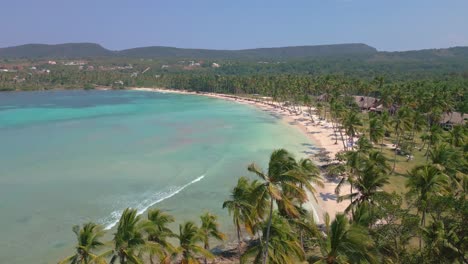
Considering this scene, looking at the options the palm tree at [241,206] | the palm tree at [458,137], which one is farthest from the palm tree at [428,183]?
the palm tree at [458,137]

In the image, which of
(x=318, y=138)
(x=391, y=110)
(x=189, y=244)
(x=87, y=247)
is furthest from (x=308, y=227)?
(x=391, y=110)

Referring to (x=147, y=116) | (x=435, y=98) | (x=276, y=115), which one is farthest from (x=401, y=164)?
(x=147, y=116)

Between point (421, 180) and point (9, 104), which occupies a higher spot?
point (421, 180)

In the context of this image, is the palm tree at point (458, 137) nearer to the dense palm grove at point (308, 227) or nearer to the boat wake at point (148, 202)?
the dense palm grove at point (308, 227)

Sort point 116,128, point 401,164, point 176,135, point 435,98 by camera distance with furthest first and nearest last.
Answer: point 116,128 < point 176,135 < point 435,98 < point 401,164

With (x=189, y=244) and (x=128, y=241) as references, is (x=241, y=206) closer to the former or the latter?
(x=189, y=244)

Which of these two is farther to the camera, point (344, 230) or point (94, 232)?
point (94, 232)

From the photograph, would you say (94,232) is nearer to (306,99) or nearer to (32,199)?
(32,199)
